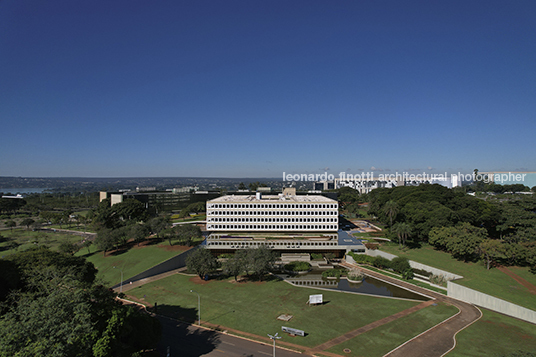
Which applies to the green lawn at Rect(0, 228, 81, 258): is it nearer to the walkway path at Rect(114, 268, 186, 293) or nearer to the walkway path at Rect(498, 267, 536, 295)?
the walkway path at Rect(114, 268, 186, 293)

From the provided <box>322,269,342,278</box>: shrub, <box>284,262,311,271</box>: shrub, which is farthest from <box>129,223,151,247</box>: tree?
<box>322,269,342,278</box>: shrub

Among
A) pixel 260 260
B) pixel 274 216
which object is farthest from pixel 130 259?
pixel 274 216

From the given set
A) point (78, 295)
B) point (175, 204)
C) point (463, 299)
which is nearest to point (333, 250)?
point (463, 299)

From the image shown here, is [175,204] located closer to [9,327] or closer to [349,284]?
[349,284]

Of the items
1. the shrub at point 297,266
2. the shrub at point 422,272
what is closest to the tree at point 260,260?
the shrub at point 297,266

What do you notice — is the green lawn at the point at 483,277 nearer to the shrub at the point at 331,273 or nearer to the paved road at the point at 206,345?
the shrub at the point at 331,273

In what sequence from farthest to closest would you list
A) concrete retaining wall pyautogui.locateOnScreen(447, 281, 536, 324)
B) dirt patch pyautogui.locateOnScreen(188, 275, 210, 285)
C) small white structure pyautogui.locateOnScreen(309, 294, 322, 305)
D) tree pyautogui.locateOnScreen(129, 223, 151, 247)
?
tree pyautogui.locateOnScreen(129, 223, 151, 247)
dirt patch pyautogui.locateOnScreen(188, 275, 210, 285)
small white structure pyautogui.locateOnScreen(309, 294, 322, 305)
concrete retaining wall pyautogui.locateOnScreen(447, 281, 536, 324)

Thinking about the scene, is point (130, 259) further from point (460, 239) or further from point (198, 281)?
point (460, 239)
